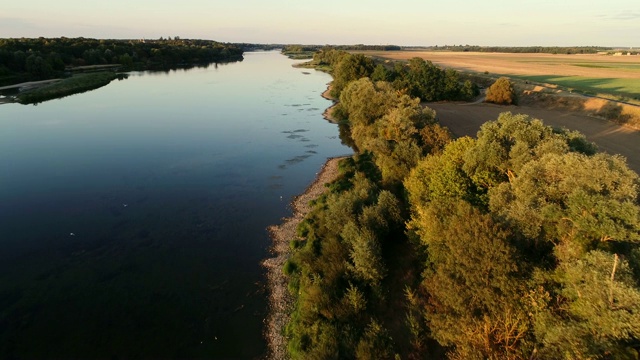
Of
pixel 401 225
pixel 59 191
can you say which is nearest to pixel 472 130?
pixel 401 225

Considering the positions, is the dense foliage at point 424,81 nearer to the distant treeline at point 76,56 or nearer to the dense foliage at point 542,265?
the dense foliage at point 542,265

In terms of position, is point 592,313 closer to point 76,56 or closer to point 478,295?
point 478,295

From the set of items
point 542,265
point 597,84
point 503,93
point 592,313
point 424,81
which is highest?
point 424,81

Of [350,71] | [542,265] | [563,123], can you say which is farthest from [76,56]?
[542,265]

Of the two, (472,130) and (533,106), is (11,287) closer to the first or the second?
(472,130)

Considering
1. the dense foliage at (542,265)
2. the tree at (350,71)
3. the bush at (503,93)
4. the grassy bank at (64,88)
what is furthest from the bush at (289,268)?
the grassy bank at (64,88)

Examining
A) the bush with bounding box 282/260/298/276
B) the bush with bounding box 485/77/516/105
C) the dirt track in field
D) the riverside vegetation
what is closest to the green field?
the bush with bounding box 485/77/516/105

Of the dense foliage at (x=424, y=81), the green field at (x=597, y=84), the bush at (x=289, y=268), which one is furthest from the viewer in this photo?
the dense foliage at (x=424, y=81)
